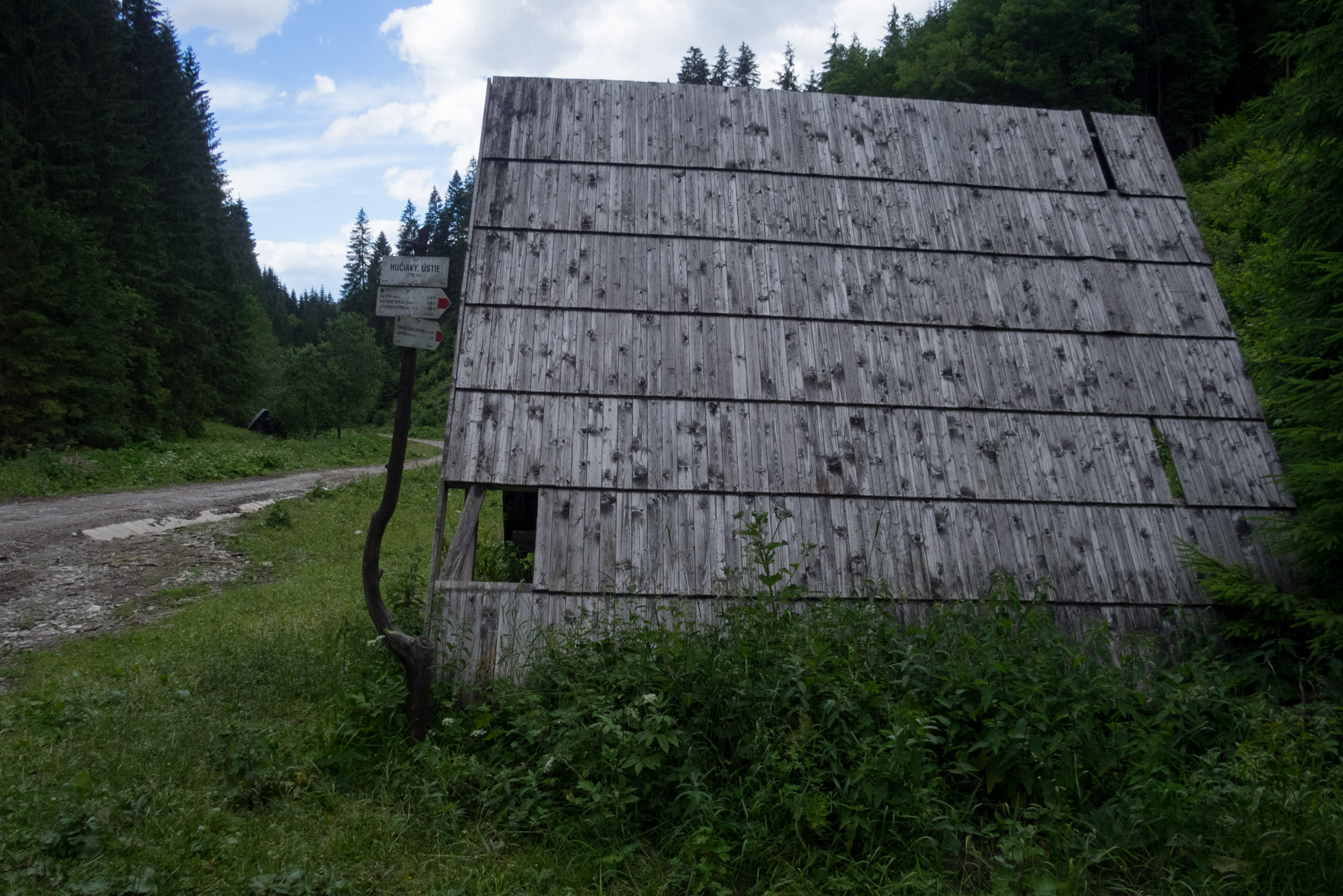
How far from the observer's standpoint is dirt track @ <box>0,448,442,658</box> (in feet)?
26.9

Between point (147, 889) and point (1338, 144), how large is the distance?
884 centimetres

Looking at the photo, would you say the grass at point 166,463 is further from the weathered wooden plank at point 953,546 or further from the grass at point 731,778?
the weathered wooden plank at point 953,546

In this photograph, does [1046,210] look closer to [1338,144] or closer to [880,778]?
[1338,144]

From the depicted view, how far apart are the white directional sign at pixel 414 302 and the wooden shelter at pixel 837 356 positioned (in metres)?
1.37

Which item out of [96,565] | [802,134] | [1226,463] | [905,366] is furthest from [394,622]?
[96,565]

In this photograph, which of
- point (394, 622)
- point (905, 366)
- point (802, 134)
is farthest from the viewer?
point (802, 134)

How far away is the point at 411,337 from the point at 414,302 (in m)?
0.22

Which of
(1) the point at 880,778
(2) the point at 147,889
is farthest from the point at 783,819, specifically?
(2) the point at 147,889

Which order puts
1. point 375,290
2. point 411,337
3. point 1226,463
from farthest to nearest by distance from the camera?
1. point 375,290
2. point 1226,463
3. point 411,337

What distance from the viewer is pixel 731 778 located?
13.6 feet

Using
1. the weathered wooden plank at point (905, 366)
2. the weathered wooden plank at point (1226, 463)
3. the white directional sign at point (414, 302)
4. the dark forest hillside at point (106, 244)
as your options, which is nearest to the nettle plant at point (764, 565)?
the weathered wooden plank at point (905, 366)

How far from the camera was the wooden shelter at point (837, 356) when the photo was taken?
19.1 feet

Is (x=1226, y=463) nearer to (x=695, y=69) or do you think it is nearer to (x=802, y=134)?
(x=802, y=134)

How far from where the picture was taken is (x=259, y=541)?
1235cm
